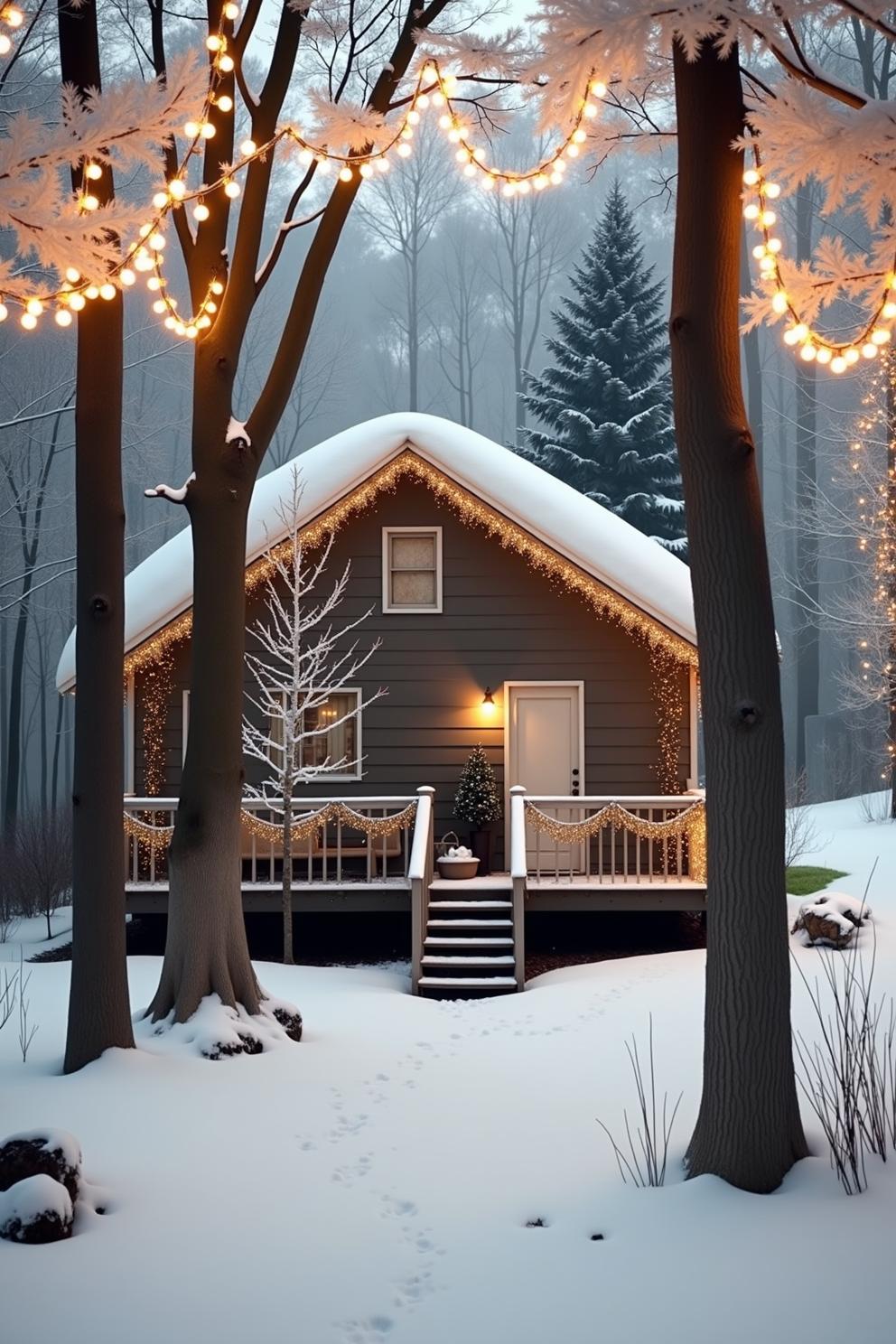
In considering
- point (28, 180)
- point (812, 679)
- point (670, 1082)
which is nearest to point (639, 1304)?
point (670, 1082)

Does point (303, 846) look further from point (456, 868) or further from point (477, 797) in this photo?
point (477, 797)

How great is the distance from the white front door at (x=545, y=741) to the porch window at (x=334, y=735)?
1783 millimetres

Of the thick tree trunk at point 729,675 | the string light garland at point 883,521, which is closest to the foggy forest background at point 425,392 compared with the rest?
the string light garland at point 883,521

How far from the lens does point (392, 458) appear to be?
12.8 metres

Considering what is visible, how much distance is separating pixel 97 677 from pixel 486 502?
6961 millimetres

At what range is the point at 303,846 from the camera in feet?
40.9

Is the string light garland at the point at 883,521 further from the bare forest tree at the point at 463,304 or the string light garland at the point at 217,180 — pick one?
the bare forest tree at the point at 463,304

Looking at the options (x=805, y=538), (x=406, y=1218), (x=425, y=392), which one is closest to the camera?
(x=406, y=1218)

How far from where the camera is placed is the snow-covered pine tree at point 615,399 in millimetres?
23469

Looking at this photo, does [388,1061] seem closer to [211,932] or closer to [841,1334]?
[211,932]

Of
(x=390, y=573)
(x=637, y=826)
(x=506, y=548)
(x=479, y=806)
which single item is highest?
(x=506, y=548)

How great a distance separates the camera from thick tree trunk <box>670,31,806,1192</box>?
14.7ft

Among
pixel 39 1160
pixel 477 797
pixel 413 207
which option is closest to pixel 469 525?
pixel 477 797

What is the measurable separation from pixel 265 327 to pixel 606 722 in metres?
26.4
